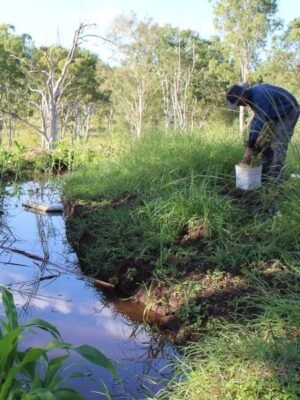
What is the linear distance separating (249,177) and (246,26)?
61.9 feet

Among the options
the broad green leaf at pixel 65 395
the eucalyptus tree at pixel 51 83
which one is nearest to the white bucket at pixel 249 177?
the broad green leaf at pixel 65 395

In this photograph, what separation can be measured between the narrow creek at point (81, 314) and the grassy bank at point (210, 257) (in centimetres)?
21

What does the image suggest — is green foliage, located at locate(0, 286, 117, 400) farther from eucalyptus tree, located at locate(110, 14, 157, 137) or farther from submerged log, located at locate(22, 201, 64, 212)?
eucalyptus tree, located at locate(110, 14, 157, 137)

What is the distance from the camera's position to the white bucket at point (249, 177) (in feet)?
16.4

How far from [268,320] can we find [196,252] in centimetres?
158

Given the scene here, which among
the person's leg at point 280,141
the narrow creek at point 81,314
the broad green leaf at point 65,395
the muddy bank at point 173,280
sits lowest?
the narrow creek at point 81,314

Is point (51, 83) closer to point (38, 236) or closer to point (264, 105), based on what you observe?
point (38, 236)

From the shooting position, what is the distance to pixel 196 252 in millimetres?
4383

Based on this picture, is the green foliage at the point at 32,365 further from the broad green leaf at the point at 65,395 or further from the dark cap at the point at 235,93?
the dark cap at the point at 235,93

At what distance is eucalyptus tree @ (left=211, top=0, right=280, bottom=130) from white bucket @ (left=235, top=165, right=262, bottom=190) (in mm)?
17810

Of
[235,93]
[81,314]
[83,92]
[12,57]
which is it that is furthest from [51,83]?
[81,314]

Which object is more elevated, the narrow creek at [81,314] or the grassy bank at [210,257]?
the grassy bank at [210,257]

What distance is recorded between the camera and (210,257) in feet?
13.7

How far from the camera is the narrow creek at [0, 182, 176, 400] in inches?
122
